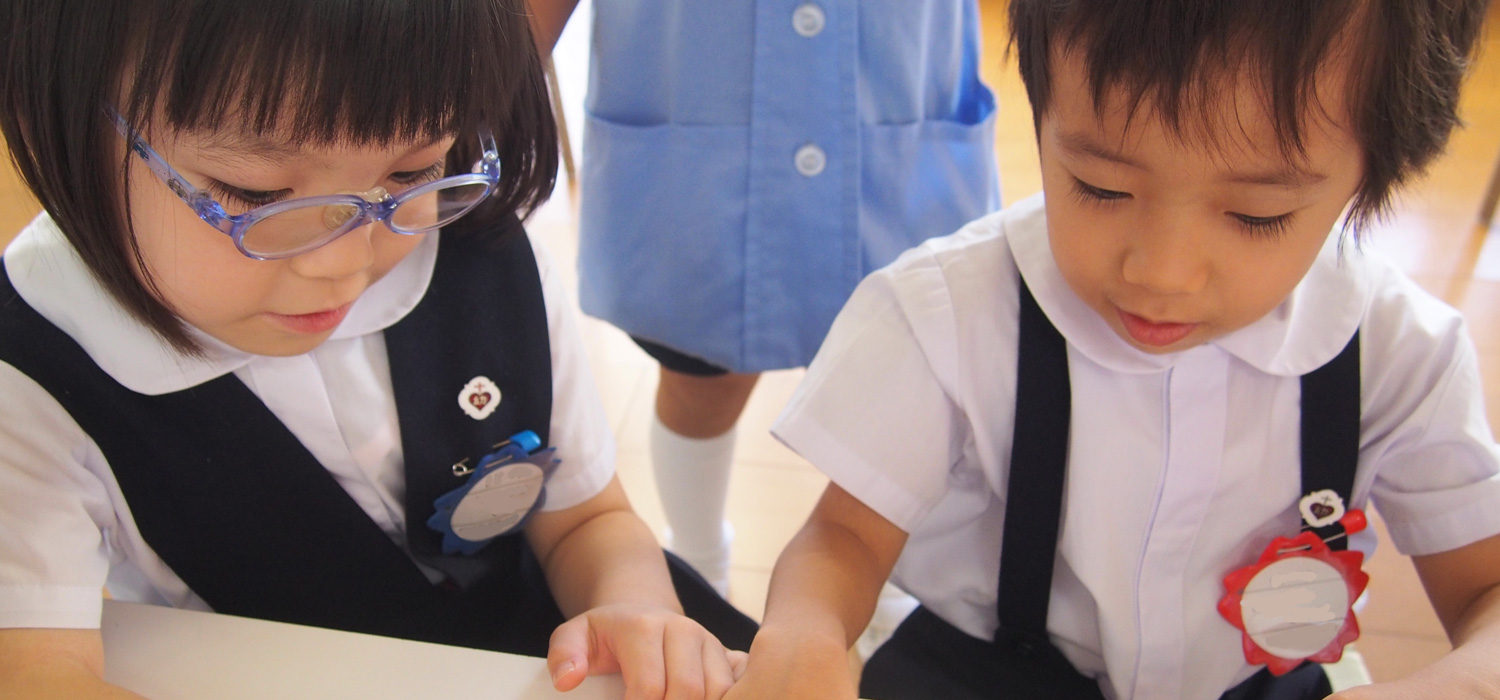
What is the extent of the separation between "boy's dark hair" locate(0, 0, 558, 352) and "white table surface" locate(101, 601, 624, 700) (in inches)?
7.9

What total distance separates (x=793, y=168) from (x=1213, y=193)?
1.45 ft

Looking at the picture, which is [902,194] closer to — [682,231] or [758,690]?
[682,231]

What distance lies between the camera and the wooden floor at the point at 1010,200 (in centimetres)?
139

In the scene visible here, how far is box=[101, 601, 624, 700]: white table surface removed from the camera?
583 millimetres

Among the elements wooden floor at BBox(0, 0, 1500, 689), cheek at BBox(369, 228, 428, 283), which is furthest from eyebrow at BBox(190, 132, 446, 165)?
wooden floor at BBox(0, 0, 1500, 689)

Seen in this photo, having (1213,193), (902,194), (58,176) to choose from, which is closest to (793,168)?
(902,194)

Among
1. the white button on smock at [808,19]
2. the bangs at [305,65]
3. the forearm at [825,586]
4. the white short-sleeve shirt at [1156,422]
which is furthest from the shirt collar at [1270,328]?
the bangs at [305,65]

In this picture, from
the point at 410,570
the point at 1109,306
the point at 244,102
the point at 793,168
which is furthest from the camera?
the point at 793,168

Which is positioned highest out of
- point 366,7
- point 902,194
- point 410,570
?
point 366,7

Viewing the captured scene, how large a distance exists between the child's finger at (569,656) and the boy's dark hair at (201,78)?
1.00 ft

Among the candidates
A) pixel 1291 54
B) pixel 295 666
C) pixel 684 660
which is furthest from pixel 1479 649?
pixel 295 666

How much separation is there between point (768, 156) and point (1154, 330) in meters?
0.41

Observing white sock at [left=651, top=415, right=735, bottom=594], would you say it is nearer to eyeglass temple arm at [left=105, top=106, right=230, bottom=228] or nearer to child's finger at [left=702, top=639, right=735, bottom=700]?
child's finger at [left=702, top=639, right=735, bottom=700]

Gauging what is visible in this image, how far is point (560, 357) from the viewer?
830mm
